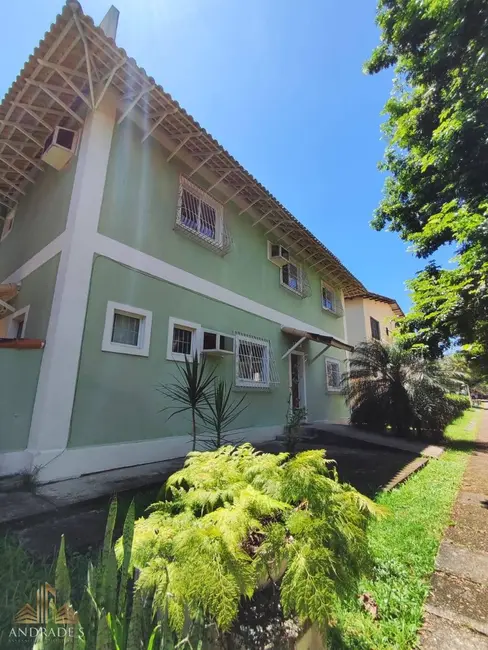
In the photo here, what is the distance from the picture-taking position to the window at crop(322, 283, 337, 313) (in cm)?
1429

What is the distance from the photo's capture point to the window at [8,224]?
9.62 m

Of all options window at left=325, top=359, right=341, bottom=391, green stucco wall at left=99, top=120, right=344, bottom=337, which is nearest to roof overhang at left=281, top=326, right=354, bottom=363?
green stucco wall at left=99, top=120, right=344, bottom=337

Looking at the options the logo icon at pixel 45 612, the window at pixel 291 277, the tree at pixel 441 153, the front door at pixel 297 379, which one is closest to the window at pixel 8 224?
the window at pixel 291 277

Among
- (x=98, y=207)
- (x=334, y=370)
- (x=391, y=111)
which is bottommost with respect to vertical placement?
(x=334, y=370)

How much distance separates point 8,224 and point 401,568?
12937mm

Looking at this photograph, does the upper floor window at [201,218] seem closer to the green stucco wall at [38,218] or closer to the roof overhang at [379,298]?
the green stucco wall at [38,218]

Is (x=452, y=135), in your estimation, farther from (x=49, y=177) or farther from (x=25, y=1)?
(x=49, y=177)

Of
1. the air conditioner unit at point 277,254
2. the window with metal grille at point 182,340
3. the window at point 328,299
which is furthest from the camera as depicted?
the window at point 328,299

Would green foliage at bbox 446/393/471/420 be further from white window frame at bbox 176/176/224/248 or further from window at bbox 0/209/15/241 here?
window at bbox 0/209/15/241

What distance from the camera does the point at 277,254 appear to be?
1108 centimetres

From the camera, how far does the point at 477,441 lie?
1191 cm

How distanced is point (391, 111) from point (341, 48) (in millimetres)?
2205

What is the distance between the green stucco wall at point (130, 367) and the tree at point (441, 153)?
511cm

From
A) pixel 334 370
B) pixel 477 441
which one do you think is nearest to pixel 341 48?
pixel 334 370
